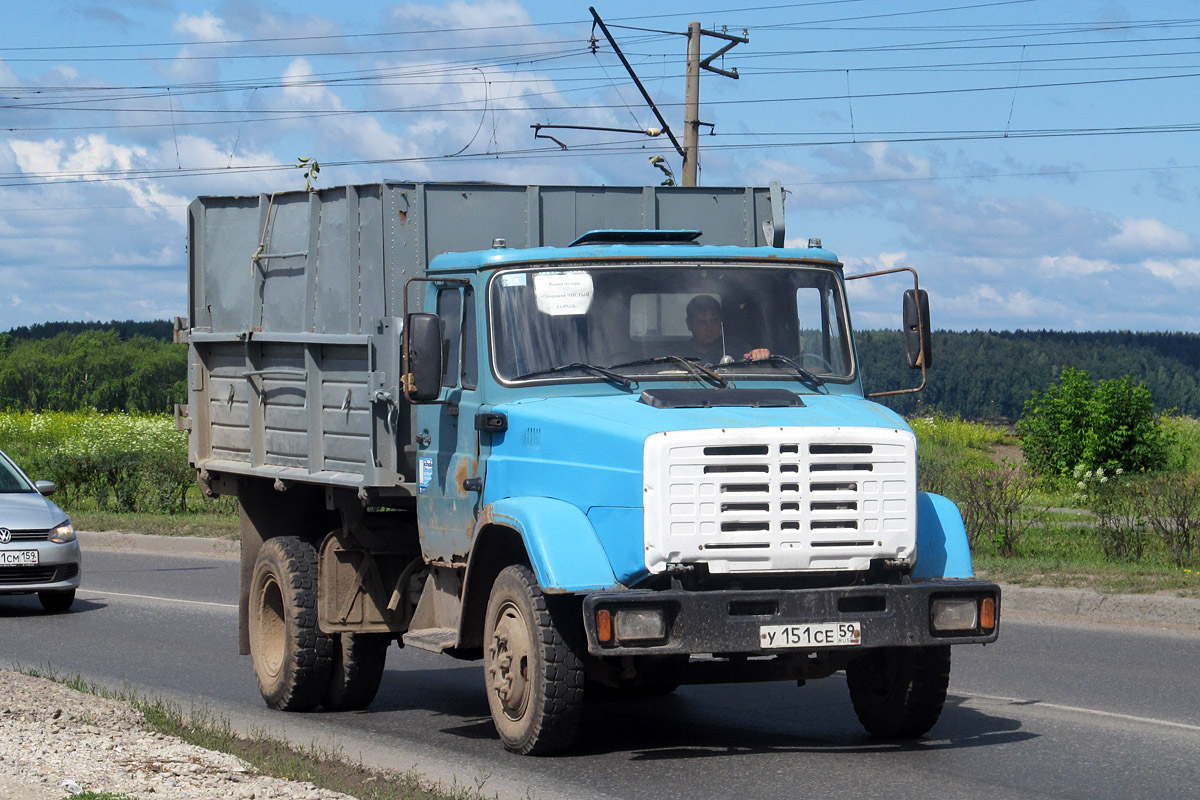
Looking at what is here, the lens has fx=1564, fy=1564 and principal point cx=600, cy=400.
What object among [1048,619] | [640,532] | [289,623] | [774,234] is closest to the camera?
[640,532]

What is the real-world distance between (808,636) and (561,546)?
110 centimetres

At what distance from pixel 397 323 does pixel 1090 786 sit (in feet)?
13.0

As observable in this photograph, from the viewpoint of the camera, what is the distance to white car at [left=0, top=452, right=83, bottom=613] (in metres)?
14.3

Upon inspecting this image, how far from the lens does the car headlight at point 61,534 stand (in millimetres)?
14547

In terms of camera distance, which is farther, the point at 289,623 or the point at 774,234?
the point at 774,234

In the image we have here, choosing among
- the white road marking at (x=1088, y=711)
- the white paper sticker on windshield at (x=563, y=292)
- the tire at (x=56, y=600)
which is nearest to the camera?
the white paper sticker on windshield at (x=563, y=292)

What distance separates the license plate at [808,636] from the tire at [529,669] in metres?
0.84

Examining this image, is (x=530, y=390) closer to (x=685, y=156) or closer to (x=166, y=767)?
(x=166, y=767)

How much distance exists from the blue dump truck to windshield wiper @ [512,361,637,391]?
0.04ft

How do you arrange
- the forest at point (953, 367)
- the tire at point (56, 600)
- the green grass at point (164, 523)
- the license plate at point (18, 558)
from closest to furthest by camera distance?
the license plate at point (18, 558)
the tire at point (56, 600)
the green grass at point (164, 523)
the forest at point (953, 367)

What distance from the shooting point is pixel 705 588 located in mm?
6594

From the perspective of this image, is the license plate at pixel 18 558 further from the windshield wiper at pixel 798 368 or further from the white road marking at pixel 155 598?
the windshield wiper at pixel 798 368

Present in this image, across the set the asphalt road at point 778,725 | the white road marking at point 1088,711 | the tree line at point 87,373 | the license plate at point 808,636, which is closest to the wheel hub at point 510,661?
the asphalt road at point 778,725

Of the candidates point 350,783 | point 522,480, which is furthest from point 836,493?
point 350,783
